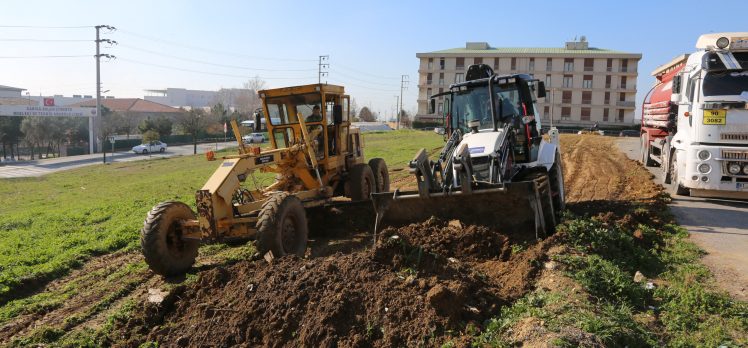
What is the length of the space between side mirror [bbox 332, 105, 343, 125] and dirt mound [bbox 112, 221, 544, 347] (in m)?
4.28

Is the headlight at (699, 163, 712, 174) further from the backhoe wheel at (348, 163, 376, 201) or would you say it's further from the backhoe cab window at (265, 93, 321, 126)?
the backhoe cab window at (265, 93, 321, 126)

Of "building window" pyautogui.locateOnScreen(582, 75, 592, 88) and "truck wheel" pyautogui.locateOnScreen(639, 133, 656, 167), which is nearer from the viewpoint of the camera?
"truck wheel" pyautogui.locateOnScreen(639, 133, 656, 167)

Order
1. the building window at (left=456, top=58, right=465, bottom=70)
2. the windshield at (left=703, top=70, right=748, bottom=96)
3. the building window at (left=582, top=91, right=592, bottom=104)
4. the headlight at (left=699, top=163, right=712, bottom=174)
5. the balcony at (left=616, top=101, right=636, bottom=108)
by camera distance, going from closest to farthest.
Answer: the windshield at (left=703, top=70, right=748, bottom=96) < the headlight at (left=699, top=163, right=712, bottom=174) < the balcony at (left=616, top=101, right=636, bottom=108) < the building window at (left=582, top=91, right=592, bottom=104) < the building window at (left=456, top=58, right=465, bottom=70)

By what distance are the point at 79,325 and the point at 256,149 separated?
11.6 ft

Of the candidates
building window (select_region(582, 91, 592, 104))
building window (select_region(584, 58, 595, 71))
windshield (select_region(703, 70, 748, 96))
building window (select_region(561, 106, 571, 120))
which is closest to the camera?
windshield (select_region(703, 70, 748, 96))

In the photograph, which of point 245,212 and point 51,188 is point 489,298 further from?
point 51,188

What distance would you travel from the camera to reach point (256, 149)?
8453 millimetres

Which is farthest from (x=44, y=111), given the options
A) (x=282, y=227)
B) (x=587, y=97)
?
(x=587, y=97)

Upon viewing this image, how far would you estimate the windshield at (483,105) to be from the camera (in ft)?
29.7

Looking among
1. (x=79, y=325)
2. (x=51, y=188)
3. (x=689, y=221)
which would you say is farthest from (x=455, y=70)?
(x=79, y=325)

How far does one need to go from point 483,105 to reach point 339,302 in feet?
17.4

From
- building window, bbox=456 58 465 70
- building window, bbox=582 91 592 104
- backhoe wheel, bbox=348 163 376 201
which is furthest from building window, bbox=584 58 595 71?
backhoe wheel, bbox=348 163 376 201

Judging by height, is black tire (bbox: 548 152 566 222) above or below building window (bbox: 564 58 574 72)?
below

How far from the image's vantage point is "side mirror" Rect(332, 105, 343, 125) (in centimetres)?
1021
